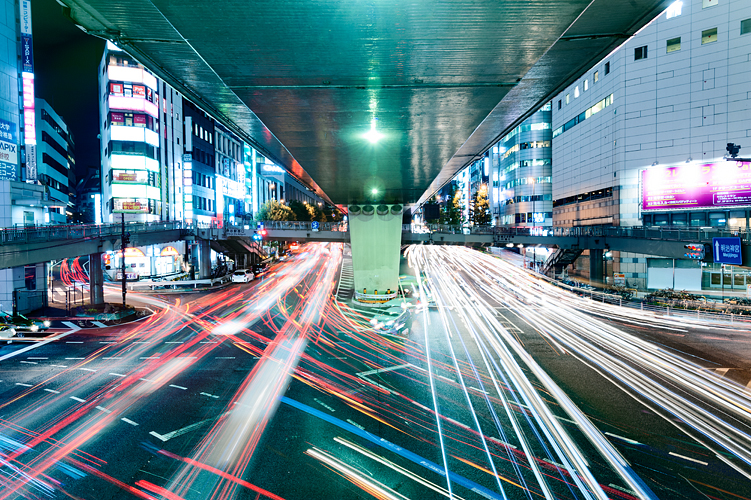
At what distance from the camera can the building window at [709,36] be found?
106 ft

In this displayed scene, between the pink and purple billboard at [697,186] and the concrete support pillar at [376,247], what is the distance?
82.5 ft

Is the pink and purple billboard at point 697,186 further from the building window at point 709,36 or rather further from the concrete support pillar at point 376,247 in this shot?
the concrete support pillar at point 376,247

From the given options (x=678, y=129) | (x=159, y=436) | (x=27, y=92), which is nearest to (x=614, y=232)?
(x=678, y=129)

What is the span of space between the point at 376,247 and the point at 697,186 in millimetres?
29630

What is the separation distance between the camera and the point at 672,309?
26094mm

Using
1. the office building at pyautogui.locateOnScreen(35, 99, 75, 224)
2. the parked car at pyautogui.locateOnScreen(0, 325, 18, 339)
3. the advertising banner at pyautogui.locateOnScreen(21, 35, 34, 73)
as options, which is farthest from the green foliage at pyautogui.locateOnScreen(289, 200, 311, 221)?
the parked car at pyautogui.locateOnScreen(0, 325, 18, 339)

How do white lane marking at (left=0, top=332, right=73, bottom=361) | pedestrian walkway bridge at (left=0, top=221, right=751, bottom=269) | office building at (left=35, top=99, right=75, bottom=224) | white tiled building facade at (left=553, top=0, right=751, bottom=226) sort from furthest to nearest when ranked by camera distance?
office building at (left=35, top=99, right=75, bottom=224), white tiled building facade at (left=553, top=0, right=751, bottom=226), pedestrian walkway bridge at (left=0, top=221, right=751, bottom=269), white lane marking at (left=0, top=332, right=73, bottom=361)

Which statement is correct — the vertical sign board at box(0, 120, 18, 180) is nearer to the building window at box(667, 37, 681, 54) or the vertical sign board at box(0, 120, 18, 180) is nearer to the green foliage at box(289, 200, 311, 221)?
the green foliage at box(289, 200, 311, 221)

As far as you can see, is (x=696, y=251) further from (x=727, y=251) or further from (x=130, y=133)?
(x=130, y=133)

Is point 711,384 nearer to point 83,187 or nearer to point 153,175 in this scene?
point 153,175

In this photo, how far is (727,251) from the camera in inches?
879

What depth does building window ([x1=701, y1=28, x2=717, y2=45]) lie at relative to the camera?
3241 centimetres

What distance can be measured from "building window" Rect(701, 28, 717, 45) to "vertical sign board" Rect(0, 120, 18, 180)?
59.8 metres

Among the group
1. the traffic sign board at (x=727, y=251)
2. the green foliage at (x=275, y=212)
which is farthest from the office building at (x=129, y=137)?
the traffic sign board at (x=727, y=251)
